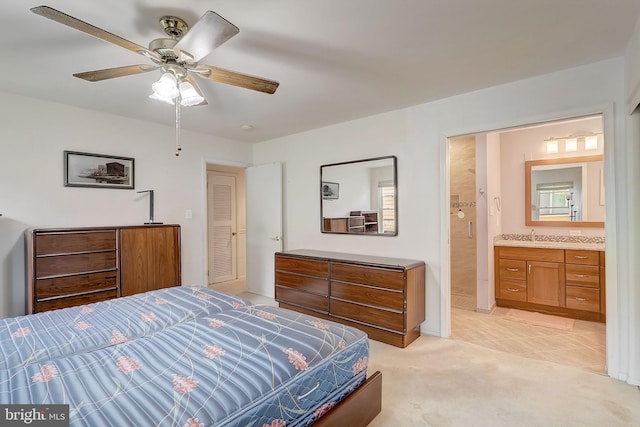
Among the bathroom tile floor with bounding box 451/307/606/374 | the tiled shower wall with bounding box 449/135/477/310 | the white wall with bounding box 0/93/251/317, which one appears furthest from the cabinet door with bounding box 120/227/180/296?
the tiled shower wall with bounding box 449/135/477/310

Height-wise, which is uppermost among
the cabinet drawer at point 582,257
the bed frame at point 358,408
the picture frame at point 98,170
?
the picture frame at point 98,170

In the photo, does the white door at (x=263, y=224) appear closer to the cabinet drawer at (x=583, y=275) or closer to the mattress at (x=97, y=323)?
the mattress at (x=97, y=323)

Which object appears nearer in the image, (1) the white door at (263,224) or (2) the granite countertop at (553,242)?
(2) the granite countertop at (553,242)

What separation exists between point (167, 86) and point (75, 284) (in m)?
2.22

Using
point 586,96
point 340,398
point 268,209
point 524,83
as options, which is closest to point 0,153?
point 268,209

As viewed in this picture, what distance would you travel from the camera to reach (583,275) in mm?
3592

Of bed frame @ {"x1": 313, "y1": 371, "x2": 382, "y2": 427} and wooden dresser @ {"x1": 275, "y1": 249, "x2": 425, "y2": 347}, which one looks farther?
wooden dresser @ {"x1": 275, "y1": 249, "x2": 425, "y2": 347}

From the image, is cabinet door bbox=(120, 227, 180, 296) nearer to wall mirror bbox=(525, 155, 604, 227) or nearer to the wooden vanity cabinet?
the wooden vanity cabinet

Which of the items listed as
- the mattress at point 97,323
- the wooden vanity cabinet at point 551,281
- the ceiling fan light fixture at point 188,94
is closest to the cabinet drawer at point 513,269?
the wooden vanity cabinet at point 551,281

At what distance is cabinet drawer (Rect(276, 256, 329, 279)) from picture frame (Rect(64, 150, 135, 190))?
6.64 ft

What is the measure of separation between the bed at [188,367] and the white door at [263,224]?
101 inches

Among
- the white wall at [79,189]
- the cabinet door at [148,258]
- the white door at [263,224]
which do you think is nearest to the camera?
the white wall at [79,189]

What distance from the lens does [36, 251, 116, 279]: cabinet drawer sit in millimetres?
2734

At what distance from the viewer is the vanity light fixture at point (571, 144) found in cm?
404
